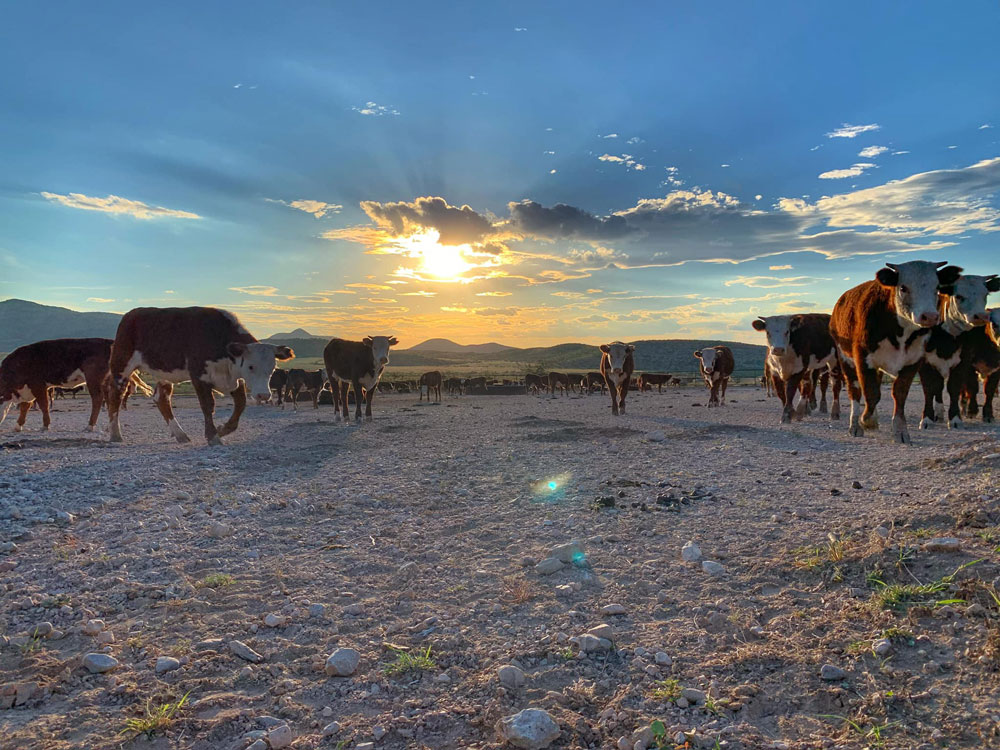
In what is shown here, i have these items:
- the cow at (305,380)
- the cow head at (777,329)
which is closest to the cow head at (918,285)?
the cow head at (777,329)

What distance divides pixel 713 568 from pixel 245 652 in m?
3.21

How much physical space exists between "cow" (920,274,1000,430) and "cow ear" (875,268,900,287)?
2.58ft

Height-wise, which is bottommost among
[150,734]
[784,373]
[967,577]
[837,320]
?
[150,734]

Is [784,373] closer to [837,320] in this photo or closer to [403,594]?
[837,320]

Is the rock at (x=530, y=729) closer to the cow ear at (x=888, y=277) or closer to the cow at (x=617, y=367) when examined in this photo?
the cow ear at (x=888, y=277)

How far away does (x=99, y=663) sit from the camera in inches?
114

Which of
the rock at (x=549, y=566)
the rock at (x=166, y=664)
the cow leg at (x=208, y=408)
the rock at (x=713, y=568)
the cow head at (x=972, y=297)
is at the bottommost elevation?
the rock at (x=166, y=664)

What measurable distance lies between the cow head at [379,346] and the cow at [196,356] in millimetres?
6909

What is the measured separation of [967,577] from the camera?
124 inches

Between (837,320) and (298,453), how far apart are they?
11916 millimetres

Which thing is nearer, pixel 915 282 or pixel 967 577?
pixel 967 577

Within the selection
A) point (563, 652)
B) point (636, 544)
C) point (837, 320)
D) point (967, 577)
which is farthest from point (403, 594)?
point (837, 320)

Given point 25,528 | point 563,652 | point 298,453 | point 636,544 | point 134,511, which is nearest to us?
point 563,652

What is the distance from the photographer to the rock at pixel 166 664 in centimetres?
289
